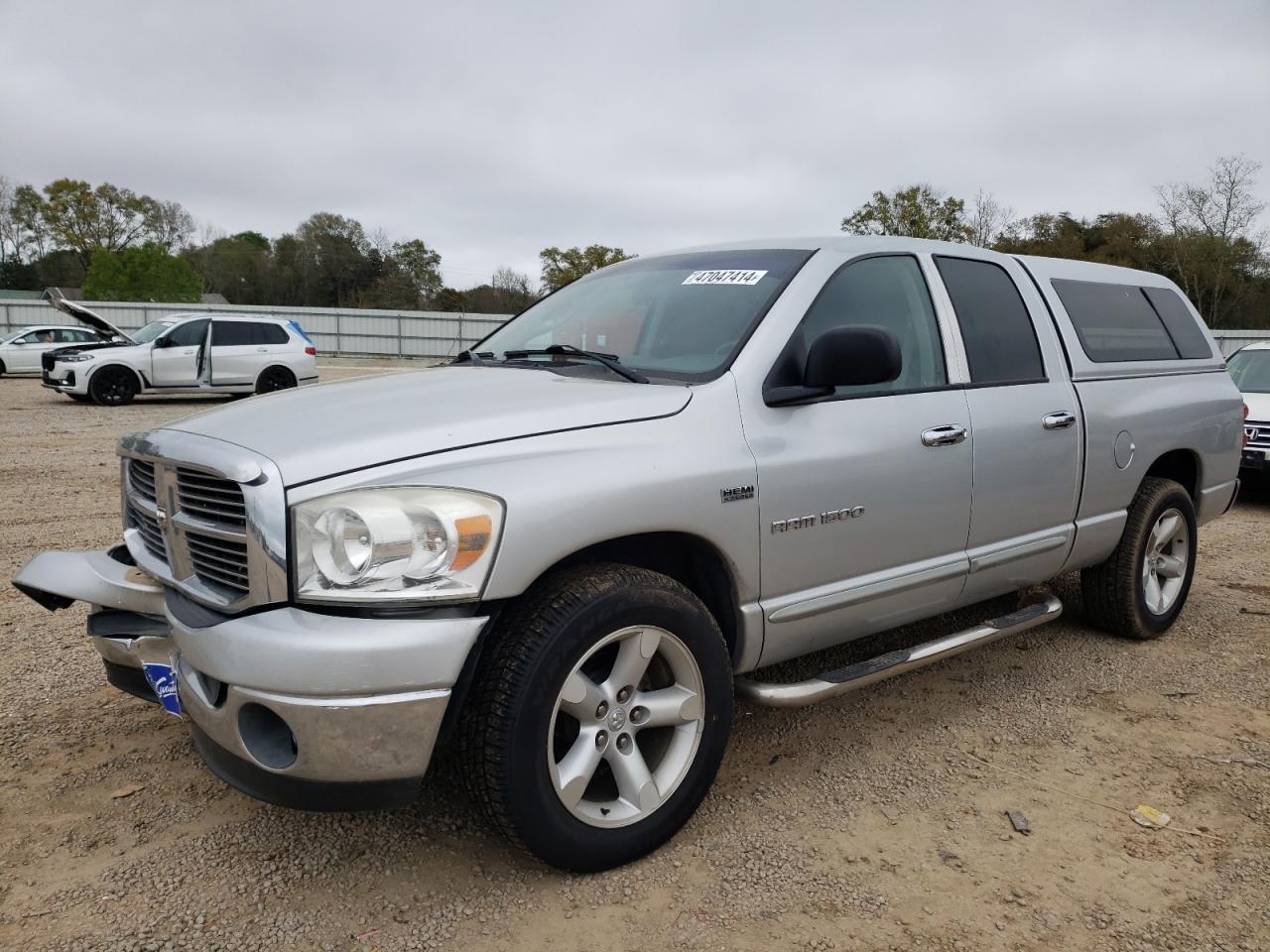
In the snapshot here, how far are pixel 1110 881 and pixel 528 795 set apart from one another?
1.61 metres

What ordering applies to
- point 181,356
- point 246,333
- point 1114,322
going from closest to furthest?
point 1114,322 → point 181,356 → point 246,333

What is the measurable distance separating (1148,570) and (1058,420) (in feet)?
4.19

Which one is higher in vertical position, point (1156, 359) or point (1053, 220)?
point (1053, 220)

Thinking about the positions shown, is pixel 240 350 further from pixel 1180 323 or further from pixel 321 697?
pixel 321 697

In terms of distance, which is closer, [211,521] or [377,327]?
[211,521]

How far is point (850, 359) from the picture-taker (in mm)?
2654

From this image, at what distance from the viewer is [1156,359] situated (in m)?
4.37

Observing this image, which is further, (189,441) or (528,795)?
(189,441)

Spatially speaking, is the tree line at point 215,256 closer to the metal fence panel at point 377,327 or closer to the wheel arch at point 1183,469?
the metal fence panel at point 377,327

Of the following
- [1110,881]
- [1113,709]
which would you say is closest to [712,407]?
[1110,881]

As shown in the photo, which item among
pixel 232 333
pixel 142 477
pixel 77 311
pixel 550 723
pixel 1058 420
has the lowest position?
pixel 550 723

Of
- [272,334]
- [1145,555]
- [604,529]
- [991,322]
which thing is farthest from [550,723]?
[272,334]

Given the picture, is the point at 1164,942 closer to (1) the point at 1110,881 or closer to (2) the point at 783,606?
(1) the point at 1110,881

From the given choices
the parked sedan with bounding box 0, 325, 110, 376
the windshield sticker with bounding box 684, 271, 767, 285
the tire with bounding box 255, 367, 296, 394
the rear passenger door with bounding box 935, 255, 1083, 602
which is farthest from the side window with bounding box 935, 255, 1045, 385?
the parked sedan with bounding box 0, 325, 110, 376
